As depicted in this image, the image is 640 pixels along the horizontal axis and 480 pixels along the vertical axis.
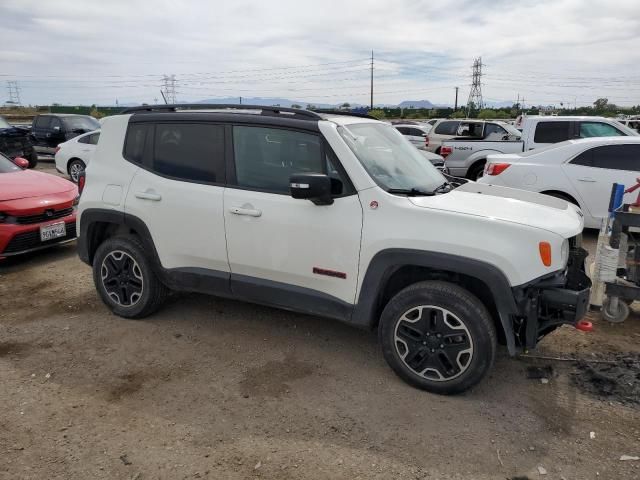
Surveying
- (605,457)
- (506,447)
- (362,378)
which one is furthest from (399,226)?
(605,457)

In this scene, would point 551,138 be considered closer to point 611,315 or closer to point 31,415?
point 611,315

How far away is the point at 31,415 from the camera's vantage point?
10.5ft

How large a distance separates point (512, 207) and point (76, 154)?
1231 centimetres

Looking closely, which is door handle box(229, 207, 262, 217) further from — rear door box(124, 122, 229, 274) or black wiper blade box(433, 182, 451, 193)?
black wiper blade box(433, 182, 451, 193)

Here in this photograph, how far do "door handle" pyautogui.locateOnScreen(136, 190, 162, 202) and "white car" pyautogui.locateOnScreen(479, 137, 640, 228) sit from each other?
17.6 ft

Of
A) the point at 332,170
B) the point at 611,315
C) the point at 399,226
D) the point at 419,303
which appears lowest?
the point at 611,315

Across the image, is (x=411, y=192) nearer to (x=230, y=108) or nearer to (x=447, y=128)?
(x=230, y=108)

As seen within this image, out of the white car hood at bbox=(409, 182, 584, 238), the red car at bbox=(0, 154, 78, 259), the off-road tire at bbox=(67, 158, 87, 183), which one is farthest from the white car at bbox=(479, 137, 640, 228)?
the off-road tire at bbox=(67, 158, 87, 183)

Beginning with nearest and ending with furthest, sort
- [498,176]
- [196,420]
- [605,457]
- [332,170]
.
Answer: [605,457], [196,420], [332,170], [498,176]

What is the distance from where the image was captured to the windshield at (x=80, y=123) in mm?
16766

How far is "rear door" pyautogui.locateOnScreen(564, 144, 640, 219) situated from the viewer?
7.15m

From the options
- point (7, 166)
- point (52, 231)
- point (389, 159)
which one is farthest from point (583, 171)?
point (7, 166)

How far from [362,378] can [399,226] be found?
3.87ft

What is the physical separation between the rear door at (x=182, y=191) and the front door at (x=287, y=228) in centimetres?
Answer: 15
